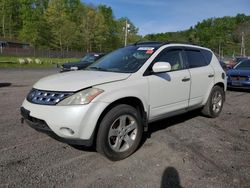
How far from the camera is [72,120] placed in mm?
4246

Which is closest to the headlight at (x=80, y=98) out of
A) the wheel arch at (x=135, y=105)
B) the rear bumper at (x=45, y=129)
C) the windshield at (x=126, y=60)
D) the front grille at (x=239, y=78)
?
the wheel arch at (x=135, y=105)

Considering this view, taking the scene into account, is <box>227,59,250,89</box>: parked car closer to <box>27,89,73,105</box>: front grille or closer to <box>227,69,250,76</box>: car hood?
<box>227,69,250,76</box>: car hood

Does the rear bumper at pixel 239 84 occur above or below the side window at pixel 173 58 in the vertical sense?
below

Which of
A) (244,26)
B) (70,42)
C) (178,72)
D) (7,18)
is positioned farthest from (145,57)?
(244,26)

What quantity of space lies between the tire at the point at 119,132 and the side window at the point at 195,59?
2.03 m

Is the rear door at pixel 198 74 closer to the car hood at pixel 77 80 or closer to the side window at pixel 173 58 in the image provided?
the side window at pixel 173 58

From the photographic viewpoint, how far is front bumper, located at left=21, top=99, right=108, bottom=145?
13.9 feet

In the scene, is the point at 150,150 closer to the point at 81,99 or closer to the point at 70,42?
the point at 81,99

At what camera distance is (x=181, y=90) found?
588 cm

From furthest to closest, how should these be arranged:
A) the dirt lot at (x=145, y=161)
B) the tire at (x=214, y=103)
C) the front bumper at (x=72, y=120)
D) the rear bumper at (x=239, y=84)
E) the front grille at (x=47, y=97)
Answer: the rear bumper at (x=239, y=84)
the tire at (x=214, y=103)
the front grille at (x=47, y=97)
the front bumper at (x=72, y=120)
the dirt lot at (x=145, y=161)

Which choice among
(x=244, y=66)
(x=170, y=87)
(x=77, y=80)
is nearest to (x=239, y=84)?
→ (x=244, y=66)

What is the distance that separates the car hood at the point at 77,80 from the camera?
4.44 metres

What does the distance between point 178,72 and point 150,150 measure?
5.29 feet

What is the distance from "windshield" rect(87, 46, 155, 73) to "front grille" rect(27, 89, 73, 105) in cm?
120
